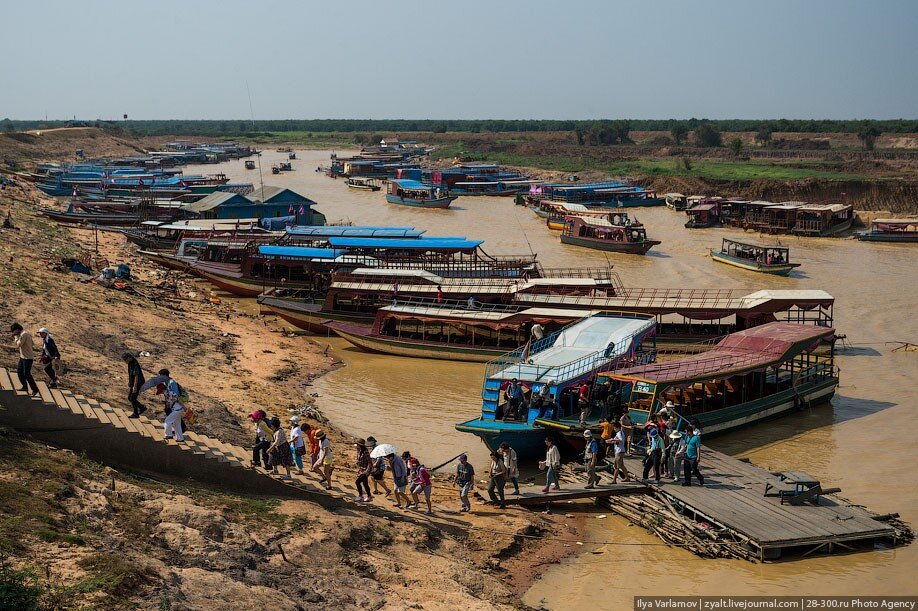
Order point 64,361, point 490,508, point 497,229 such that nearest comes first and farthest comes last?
point 490,508, point 64,361, point 497,229

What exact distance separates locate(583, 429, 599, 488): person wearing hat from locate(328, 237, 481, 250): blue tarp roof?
2111 cm

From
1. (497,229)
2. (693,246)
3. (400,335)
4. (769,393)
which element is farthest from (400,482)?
(497,229)

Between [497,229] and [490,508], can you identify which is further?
[497,229]

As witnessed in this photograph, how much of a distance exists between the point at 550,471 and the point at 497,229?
45.1 m

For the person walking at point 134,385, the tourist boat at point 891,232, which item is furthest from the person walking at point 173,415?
the tourist boat at point 891,232

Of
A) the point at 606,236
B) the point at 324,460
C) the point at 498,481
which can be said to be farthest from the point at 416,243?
the point at 324,460

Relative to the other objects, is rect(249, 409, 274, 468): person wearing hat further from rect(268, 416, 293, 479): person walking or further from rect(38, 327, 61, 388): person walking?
rect(38, 327, 61, 388): person walking

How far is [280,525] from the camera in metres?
13.4

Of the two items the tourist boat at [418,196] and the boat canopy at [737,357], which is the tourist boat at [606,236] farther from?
the boat canopy at [737,357]

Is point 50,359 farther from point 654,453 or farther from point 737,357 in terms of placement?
point 737,357

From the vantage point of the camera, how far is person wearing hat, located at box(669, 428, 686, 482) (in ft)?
56.0

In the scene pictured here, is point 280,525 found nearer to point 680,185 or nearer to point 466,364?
point 466,364

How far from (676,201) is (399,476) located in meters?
58.8

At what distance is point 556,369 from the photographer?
20922mm
